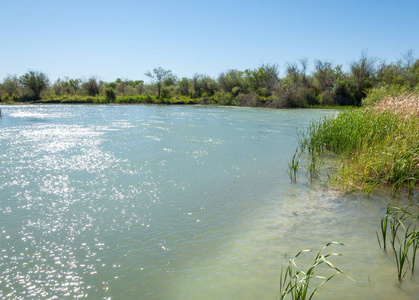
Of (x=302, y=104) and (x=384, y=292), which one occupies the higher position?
(x=302, y=104)

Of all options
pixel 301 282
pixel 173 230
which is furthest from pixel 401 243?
pixel 173 230

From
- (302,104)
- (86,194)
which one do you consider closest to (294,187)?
(86,194)

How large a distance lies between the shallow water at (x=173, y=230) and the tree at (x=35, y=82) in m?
68.7

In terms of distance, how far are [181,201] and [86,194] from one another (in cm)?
277

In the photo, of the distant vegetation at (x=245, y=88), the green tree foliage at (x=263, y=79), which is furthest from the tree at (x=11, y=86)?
the green tree foliage at (x=263, y=79)

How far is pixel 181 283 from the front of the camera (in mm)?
4180

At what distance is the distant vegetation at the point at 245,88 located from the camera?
5488 cm

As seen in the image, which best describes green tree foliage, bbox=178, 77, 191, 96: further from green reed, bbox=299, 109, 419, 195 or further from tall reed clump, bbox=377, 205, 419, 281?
tall reed clump, bbox=377, 205, 419, 281

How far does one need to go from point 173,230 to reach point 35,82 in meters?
77.7

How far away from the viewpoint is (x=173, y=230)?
5883 mm

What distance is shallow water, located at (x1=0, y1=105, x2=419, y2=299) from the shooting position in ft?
13.4

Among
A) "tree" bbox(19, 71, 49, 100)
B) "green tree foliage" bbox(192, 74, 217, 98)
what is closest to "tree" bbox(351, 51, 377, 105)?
"green tree foliage" bbox(192, 74, 217, 98)

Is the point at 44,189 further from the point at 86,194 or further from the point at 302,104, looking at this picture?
the point at 302,104

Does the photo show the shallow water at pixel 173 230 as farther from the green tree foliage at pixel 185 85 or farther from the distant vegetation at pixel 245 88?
the green tree foliage at pixel 185 85
